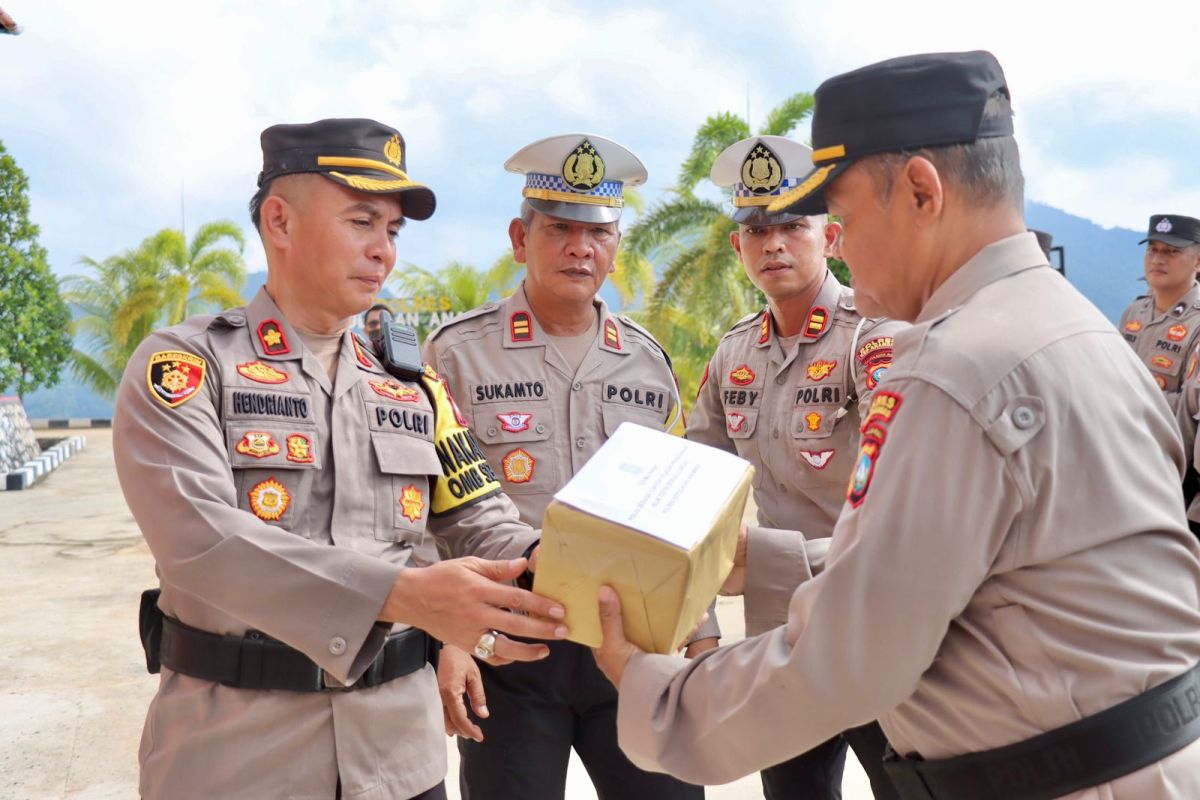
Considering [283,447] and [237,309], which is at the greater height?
[237,309]

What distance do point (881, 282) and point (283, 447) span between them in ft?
3.72

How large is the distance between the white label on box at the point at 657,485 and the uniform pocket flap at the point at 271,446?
26.3 inches

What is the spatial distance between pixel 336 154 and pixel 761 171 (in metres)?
1.50

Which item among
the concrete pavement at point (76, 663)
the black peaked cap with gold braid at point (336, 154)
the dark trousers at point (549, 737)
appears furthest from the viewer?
the concrete pavement at point (76, 663)

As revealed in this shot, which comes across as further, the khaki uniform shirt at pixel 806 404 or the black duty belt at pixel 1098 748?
the khaki uniform shirt at pixel 806 404

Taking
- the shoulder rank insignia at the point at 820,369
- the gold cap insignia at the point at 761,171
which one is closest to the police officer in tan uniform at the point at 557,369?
the gold cap insignia at the point at 761,171

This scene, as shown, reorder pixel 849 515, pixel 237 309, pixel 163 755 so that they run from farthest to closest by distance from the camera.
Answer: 1. pixel 237 309
2. pixel 163 755
3. pixel 849 515

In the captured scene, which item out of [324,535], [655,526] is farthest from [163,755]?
[655,526]

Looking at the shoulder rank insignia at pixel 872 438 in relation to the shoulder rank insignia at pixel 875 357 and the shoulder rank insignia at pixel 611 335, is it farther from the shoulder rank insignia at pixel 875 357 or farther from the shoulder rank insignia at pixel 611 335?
the shoulder rank insignia at pixel 611 335

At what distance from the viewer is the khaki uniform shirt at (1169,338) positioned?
7.06 meters

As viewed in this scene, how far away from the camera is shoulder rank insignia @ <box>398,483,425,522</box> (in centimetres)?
218

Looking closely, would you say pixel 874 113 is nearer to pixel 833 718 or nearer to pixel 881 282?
pixel 881 282

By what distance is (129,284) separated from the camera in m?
23.6

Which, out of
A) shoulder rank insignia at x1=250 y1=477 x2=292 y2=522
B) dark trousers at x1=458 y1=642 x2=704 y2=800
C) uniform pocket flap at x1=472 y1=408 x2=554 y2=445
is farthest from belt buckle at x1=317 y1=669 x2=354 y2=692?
uniform pocket flap at x1=472 y1=408 x2=554 y2=445
